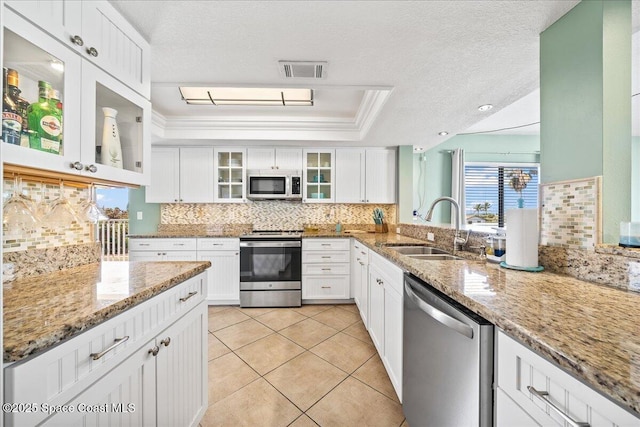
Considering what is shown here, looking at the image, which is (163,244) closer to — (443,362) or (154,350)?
(154,350)

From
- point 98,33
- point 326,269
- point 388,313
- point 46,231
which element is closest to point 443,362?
point 388,313

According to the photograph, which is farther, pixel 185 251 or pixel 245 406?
pixel 185 251

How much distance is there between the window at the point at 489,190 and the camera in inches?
176

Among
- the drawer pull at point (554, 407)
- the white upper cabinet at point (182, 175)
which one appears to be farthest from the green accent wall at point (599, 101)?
the white upper cabinet at point (182, 175)

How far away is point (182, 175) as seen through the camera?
3.53m

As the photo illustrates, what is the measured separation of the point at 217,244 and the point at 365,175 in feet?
7.47

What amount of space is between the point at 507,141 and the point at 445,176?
4.24ft

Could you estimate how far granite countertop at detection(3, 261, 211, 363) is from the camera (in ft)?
2.02

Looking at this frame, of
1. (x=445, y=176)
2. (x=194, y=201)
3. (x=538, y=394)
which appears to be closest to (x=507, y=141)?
(x=445, y=176)

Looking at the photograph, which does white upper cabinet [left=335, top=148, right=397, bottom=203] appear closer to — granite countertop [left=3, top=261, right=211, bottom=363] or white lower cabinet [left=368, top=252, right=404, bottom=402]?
white lower cabinet [left=368, top=252, right=404, bottom=402]

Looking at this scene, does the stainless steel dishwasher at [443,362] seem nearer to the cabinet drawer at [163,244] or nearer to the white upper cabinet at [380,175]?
the white upper cabinet at [380,175]

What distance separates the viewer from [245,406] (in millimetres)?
1585

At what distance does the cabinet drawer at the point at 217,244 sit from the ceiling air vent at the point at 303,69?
214 cm

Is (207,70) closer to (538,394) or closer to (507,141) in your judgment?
(538,394)
